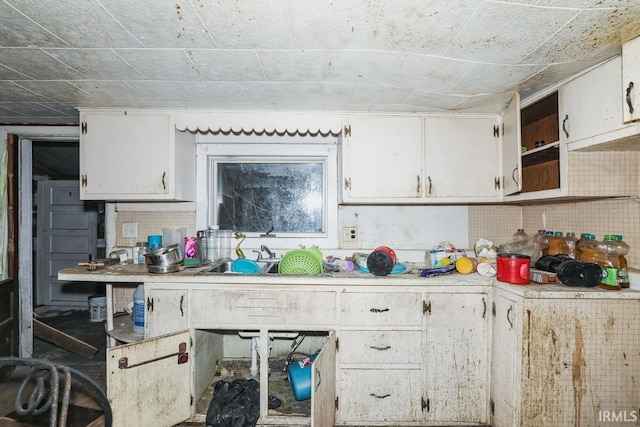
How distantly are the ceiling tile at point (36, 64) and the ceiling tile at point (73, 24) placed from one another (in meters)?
0.09

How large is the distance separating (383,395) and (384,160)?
5.31ft

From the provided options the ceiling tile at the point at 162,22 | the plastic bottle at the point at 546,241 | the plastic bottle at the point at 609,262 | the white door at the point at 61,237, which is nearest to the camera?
the ceiling tile at the point at 162,22

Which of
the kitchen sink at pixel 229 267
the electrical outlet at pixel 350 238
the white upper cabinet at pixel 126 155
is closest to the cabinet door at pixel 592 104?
the electrical outlet at pixel 350 238

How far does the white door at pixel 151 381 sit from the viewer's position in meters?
1.74

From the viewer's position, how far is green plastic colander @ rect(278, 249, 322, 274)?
2.19 m

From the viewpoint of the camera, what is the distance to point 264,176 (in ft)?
9.29

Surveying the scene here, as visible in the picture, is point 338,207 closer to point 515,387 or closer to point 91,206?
point 515,387

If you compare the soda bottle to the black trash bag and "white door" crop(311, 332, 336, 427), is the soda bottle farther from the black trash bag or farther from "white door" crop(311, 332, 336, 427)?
the black trash bag

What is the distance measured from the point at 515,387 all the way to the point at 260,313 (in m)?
1.53

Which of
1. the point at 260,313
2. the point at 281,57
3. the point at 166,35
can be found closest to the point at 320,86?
the point at 281,57

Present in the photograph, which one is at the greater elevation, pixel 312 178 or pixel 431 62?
pixel 431 62

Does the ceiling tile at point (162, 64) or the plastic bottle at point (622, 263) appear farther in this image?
the plastic bottle at point (622, 263)

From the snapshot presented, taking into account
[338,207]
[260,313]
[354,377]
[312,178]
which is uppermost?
[312,178]

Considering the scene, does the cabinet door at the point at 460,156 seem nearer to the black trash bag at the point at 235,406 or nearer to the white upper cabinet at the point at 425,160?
the white upper cabinet at the point at 425,160
